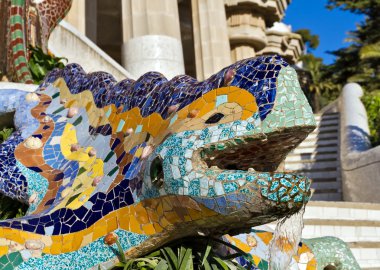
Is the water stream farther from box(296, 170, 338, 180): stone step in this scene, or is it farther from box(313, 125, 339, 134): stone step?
box(313, 125, 339, 134): stone step

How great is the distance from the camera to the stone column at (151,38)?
36.9ft

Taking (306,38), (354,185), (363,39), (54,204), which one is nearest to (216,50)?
(354,185)

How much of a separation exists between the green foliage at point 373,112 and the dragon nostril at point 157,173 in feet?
32.8

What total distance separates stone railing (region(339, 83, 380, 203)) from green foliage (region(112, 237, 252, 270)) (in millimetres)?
7413

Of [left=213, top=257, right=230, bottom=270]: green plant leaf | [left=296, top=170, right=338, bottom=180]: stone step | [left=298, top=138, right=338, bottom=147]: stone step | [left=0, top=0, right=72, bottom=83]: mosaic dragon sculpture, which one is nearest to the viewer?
[left=213, top=257, right=230, bottom=270]: green plant leaf

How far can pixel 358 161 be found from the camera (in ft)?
36.3

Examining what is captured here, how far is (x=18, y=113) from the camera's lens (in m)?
5.24

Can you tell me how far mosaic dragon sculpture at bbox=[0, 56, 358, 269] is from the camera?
3.02 m

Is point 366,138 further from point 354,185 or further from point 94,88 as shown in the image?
point 94,88

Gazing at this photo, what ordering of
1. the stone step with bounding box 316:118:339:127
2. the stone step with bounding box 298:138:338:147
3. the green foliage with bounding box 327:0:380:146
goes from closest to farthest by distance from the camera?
the stone step with bounding box 298:138:338:147, the stone step with bounding box 316:118:339:127, the green foliage with bounding box 327:0:380:146

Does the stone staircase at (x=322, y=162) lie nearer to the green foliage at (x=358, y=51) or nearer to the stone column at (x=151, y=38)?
the stone column at (x=151, y=38)

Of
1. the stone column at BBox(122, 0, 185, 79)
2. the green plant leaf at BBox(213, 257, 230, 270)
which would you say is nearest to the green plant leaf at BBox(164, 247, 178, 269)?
the green plant leaf at BBox(213, 257, 230, 270)

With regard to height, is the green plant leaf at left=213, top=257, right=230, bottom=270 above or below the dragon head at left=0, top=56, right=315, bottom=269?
below

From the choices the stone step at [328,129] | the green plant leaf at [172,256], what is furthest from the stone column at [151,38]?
the green plant leaf at [172,256]
